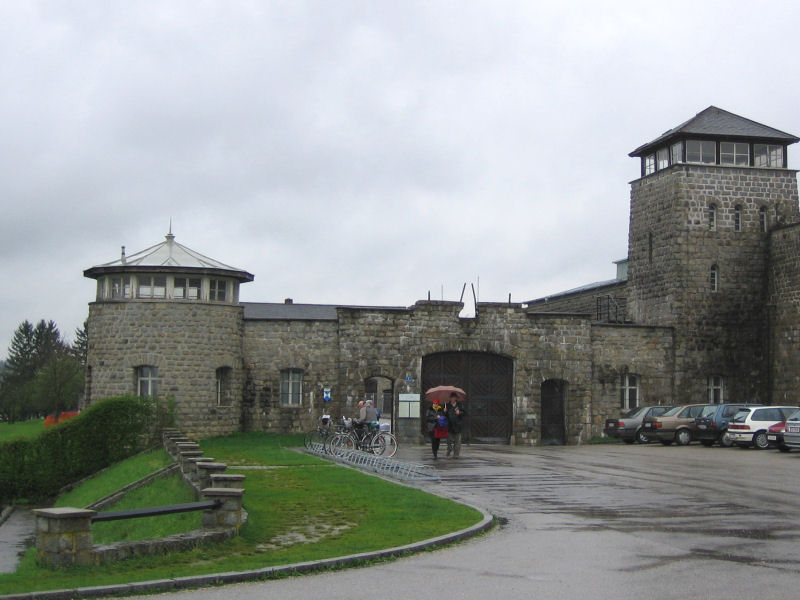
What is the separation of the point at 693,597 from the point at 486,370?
→ 28.7 metres

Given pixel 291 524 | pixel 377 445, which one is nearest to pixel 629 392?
pixel 377 445

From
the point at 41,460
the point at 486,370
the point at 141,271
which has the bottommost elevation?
the point at 41,460

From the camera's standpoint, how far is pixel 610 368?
1555 inches

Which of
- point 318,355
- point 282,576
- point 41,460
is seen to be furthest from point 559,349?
point 282,576

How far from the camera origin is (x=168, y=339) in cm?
3522

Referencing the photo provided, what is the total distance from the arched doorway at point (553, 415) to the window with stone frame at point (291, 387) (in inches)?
352

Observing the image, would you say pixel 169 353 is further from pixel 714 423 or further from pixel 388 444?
pixel 714 423

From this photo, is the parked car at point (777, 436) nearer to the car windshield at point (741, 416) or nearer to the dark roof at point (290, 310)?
the car windshield at point (741, 416)

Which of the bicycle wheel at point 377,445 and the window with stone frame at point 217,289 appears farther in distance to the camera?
the window with stone frame at point 217,289

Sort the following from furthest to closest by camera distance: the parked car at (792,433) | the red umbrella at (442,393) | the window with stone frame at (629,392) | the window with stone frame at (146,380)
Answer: the window with stone frame at (629,392) → the window with stone frame at (146,380) → the red umbrella at (442,393) → the parked car at (792,433)

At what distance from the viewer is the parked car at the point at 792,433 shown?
2923 cm

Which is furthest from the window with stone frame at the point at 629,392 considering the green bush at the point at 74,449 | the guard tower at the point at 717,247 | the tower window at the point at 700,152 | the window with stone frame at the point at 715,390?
the green bush at the point at 74,449

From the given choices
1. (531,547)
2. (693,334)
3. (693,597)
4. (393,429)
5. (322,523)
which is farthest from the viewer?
(693,334)

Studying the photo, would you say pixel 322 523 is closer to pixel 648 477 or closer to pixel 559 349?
pixel 648 477
